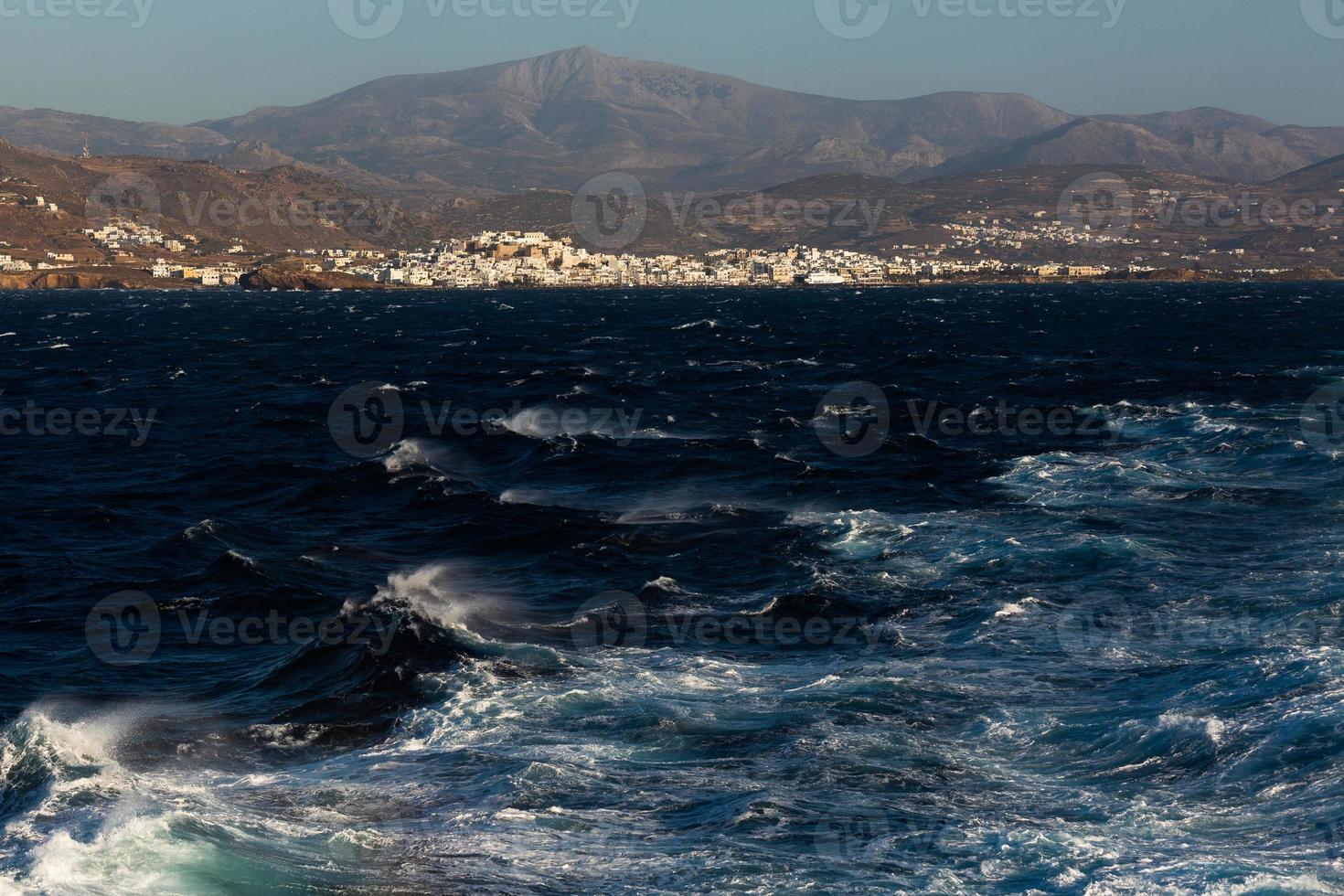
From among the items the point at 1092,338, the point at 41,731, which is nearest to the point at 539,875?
the point at 41,731

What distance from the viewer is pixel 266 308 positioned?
651 feet

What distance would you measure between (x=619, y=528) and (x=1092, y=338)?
292 ft

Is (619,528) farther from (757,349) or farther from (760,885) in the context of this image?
(757,349)
